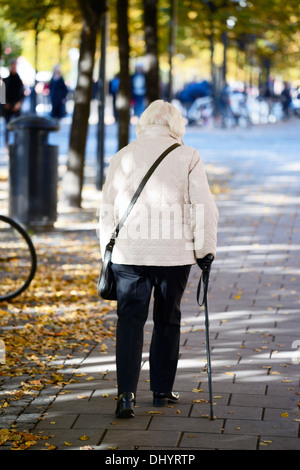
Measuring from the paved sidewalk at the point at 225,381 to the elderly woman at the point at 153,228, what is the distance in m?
0.29

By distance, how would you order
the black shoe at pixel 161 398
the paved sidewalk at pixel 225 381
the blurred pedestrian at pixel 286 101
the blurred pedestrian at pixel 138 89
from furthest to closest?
the blurred pedestrian at pixel 286 101 → the blurred pedestrian at pixel 138 89 → the black shoe at pixel 161 398 → the paved sidewalk at pixel 225 381

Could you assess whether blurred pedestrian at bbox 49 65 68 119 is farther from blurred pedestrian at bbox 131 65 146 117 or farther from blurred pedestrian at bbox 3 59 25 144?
blurred pedestrian at bbox 3 59 25 144

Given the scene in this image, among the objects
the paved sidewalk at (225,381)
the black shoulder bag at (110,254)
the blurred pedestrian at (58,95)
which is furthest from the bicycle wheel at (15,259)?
the blurred pedestrian at (58,95)

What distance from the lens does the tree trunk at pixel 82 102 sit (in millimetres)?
13125

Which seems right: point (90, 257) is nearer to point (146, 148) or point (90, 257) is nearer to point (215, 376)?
point (215, 376)

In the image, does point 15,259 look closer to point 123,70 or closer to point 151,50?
point 123,70

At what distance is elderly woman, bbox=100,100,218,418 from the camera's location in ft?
16.6

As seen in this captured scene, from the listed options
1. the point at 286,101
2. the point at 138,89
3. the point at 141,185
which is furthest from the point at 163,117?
the point at 286,101

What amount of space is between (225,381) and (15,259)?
10.5ft

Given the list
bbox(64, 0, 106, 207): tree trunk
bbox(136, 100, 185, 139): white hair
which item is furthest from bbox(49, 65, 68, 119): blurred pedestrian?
bbox(136, 100, 185, 139): white hair

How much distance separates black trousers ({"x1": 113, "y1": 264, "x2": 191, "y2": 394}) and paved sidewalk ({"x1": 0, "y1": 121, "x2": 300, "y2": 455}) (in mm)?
234

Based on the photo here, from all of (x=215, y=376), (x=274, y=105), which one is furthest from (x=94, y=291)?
(x=274, y=105)

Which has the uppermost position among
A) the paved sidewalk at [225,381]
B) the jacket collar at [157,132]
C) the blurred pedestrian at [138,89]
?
the blurred pedestrian at [138,89]

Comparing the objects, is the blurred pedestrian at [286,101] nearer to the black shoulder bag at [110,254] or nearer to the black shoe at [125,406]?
the black shoulder bag at [110,254]
